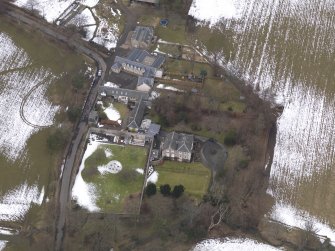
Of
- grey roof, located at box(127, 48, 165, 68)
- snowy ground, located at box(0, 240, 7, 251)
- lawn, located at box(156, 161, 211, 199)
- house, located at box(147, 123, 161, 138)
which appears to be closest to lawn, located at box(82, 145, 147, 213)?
house, located at box(147, 123, 161, 138)

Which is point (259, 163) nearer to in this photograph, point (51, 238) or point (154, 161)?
point (154, 161)

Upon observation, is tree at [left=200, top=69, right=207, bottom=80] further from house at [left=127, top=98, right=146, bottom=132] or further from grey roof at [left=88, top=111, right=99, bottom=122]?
grey roof at [left=88, top=111, right=99, bottom=122]

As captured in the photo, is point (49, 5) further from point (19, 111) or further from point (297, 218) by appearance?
point (297, 218)

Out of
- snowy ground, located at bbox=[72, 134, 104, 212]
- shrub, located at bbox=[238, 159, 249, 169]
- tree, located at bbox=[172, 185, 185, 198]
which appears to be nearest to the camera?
snowy ground, located at bbox=[72, 134, 104, 212]

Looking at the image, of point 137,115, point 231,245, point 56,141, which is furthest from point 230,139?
point 56,141

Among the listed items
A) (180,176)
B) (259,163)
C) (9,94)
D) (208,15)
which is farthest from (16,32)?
(259,163)

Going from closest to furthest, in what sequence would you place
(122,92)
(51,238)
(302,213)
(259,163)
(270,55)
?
(51,238)
(302,213)
(259,163)
(122,92)
(270,55)
